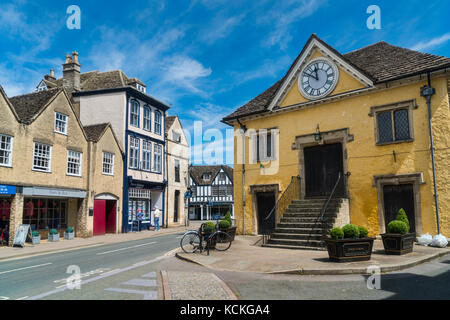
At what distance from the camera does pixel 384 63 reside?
51.0ft

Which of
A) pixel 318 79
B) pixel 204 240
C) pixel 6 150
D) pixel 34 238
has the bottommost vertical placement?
pixel 34 238

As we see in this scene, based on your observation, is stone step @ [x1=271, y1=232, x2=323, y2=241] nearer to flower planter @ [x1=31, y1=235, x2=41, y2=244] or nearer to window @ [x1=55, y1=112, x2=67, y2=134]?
flower planter @ [x1=31, y1=235, x2=41, y2=244]

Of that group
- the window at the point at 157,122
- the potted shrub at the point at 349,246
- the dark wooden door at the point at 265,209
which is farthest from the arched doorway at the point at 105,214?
the potted shrub at the point at 349,246

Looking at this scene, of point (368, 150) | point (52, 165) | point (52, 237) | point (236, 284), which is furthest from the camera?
point (52, 165)

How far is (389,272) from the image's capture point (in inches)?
337

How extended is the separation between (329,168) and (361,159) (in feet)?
5.54

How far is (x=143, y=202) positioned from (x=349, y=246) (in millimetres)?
22556

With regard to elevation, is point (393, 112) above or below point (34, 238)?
above

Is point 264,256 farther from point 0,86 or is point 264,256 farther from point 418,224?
point 0,86

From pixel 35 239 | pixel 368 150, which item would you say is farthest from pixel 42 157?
pixel 368 150

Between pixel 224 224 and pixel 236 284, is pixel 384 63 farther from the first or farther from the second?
pixel 236 284

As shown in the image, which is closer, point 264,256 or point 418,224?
point 264,256

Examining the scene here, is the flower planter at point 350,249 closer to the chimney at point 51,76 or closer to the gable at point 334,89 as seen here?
the gable at point 334,89

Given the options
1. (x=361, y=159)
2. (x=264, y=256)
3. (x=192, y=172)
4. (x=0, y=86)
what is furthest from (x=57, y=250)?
(x=192, y=172)
